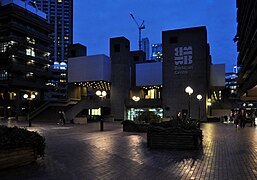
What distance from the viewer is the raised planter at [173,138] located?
38.3 feet

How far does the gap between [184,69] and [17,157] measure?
36155mm

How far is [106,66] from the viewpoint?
152 ft

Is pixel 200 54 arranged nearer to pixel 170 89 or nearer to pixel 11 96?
pixel 170 89

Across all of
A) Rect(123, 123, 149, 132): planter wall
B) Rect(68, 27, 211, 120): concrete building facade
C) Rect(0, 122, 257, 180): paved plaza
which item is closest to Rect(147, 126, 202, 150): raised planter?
Rect(0, 122, 257, 180): paved plaza

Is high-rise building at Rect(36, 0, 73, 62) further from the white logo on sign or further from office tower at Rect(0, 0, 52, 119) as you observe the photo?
the white logo on sign

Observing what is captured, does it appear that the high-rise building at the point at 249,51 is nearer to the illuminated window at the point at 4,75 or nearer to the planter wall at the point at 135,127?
the planter wall at the point at 135,127

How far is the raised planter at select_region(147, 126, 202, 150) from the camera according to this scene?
11672 millimetres

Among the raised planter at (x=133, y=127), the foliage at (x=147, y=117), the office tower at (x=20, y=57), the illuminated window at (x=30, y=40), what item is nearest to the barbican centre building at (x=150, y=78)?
the office tower at (x=20, y=57)

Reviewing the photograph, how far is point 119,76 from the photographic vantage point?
47000 mm

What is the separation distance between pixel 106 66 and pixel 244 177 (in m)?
40.2

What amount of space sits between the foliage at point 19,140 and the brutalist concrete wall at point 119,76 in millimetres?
37579

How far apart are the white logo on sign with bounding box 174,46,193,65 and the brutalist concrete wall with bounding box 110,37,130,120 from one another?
8.47 m

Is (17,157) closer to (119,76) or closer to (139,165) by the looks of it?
(139,165)

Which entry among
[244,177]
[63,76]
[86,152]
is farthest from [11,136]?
[63,76]
